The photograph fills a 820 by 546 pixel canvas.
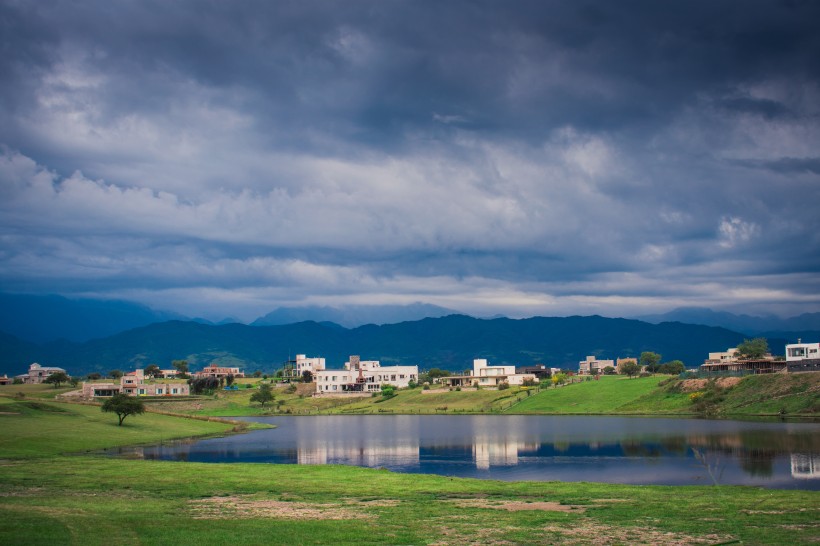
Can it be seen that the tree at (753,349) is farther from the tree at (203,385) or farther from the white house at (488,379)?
the tree at (203,385)

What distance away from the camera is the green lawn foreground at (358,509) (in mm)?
25719

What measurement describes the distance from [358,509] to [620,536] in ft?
40.0

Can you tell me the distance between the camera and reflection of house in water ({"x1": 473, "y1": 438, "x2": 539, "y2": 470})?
57.7 m

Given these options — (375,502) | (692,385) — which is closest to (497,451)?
(375,502)

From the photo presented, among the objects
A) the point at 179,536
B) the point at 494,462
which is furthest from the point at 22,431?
the point at 179,536

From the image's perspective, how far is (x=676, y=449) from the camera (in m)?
62.0

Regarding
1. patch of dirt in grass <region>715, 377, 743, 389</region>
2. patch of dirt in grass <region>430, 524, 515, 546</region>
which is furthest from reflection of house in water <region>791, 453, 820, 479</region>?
patch of dirt in grass <region>715, 377, 743, 389</region>

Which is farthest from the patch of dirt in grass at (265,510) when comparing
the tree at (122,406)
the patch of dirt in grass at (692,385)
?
the patch of dirt in grass at (692,385)

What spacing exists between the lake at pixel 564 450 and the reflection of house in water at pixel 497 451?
0.09 m

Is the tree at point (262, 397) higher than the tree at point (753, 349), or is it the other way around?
the tree at point (753, 349)

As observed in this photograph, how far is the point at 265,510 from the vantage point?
1283 inches

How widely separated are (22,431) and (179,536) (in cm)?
5287

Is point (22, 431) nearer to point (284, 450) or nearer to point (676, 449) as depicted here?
point (284, 450)

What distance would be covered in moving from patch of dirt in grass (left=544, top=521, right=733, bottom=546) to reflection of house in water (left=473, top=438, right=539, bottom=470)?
91.9ft
